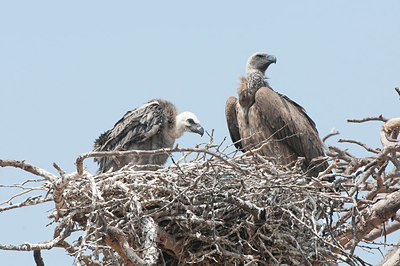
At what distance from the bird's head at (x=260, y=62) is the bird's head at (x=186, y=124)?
4.77ft

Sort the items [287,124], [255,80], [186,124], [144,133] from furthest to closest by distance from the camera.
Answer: [255,80], [287,124], [186,124], [144,133]

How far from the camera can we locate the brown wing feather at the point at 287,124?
30.3 feet

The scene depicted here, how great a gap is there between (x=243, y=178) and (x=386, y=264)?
2225 millimetres

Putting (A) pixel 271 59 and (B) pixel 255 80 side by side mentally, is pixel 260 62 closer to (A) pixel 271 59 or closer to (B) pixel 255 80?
(A) pixel 271 59

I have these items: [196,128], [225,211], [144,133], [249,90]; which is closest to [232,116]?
[249,90]

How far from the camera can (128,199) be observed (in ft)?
20.1

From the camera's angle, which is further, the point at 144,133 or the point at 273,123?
the point at 273,123

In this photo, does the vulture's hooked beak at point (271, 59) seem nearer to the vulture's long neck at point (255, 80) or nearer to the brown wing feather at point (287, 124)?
the vulture's long neck at point (255, 80)

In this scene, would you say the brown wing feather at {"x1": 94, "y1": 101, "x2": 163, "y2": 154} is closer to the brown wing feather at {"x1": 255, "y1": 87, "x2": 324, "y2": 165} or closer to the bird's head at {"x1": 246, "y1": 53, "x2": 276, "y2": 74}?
the brown wing feather at {"x1": 255, "y1": 87, "x2": 324, "y2": 165}

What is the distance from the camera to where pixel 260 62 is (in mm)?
10180

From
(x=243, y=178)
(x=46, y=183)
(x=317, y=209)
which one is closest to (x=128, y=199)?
(x=46, y=183)

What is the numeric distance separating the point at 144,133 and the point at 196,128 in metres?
0.97

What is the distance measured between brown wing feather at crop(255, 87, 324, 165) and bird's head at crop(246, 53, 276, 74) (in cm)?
72

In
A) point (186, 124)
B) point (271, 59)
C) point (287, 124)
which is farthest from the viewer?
point (271, 59)
